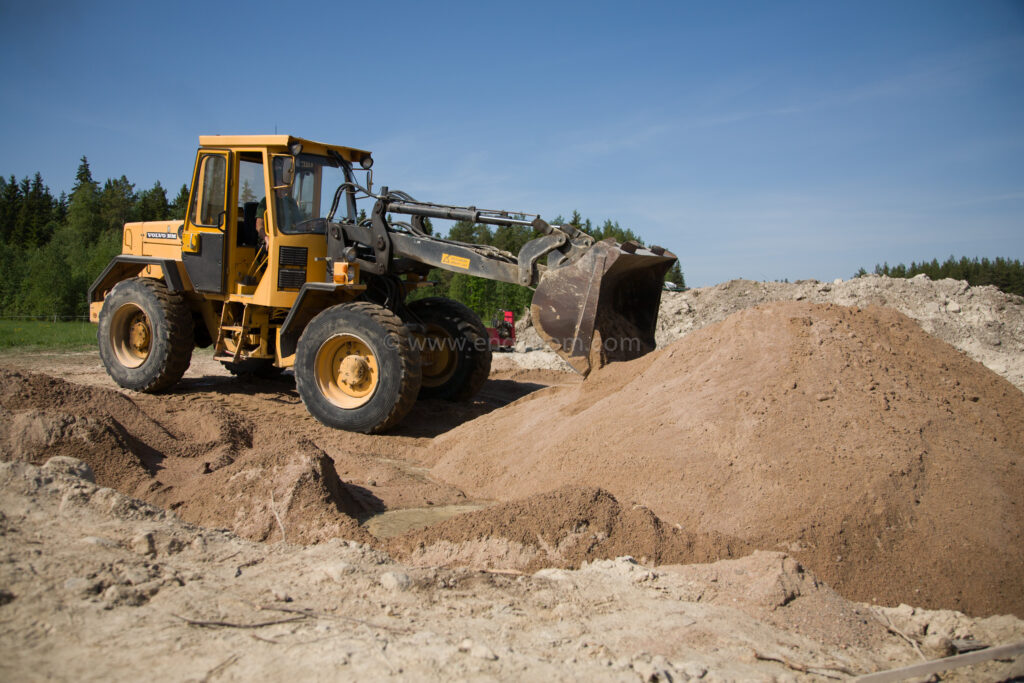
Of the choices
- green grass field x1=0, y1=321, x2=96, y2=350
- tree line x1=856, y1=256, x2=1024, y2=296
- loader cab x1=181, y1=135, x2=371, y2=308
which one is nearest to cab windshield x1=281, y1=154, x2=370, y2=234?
loader cab x1=181, y1=135, x2=371, y2=308

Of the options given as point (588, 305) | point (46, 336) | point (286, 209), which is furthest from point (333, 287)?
point (46, 336)

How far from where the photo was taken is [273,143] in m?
7.76

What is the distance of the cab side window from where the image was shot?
8.14 meters

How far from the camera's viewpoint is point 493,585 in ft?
11.8

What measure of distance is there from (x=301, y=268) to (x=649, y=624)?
585 centimetres

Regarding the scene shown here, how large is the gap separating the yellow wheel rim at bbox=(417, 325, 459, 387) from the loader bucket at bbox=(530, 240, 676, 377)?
2345 mm

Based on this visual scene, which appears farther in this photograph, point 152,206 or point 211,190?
point 152,206

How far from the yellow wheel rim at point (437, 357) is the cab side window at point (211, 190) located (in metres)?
2.73

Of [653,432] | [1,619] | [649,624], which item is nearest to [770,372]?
[653,432]

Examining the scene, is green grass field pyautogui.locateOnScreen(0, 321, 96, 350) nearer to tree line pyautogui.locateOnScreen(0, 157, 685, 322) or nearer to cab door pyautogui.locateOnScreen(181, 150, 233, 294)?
tree line pyautogui.locateOnScreen(0, 157, 685, 322)

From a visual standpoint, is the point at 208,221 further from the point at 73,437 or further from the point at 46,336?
the point at 46,336

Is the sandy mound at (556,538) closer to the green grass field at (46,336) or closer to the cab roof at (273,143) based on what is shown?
the cab roof at (273,143)

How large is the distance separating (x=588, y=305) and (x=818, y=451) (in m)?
2.59

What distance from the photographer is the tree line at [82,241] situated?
24.6 metres
